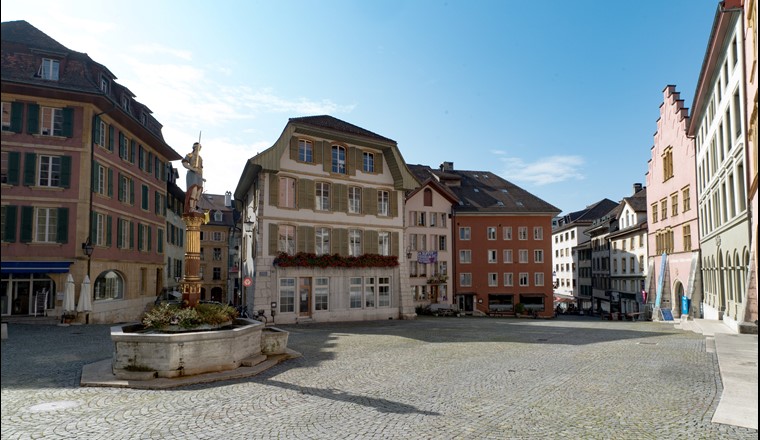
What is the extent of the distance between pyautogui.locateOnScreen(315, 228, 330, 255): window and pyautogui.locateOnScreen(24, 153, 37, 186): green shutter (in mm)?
13754

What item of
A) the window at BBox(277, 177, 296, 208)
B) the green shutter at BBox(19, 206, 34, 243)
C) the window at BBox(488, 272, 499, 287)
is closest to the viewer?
the green shutter at BBox(19, 206, 34, 243)

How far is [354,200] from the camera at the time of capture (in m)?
30.5

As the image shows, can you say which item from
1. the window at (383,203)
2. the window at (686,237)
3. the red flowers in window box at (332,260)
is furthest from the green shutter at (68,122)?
the window at (686,237)

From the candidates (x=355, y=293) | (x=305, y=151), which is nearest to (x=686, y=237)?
(x=355, y=293)

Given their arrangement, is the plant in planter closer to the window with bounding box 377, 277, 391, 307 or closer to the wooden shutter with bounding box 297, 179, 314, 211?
the wooden shutter with bounding box 297, 179, 314, 211

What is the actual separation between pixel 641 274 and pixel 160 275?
43687 millimetres

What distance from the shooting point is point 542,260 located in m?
48.7

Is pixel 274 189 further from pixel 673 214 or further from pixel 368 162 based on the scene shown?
pixel 673 214

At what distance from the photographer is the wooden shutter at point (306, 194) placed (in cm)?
2831

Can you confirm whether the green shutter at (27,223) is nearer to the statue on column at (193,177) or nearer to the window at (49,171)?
the window at (49,171)

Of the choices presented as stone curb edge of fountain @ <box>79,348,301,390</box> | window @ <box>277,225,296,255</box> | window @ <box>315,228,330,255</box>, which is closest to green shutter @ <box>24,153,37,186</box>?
window @ <box>277,225,296,255</box>

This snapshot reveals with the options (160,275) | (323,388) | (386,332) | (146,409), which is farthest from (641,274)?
(146,409)

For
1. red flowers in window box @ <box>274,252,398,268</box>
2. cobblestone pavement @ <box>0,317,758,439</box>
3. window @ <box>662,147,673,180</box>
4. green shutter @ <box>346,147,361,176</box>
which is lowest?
cobblestone pavement @ <box>0,317,758,439</box>

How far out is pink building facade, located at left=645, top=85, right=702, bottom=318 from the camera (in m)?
32.0
